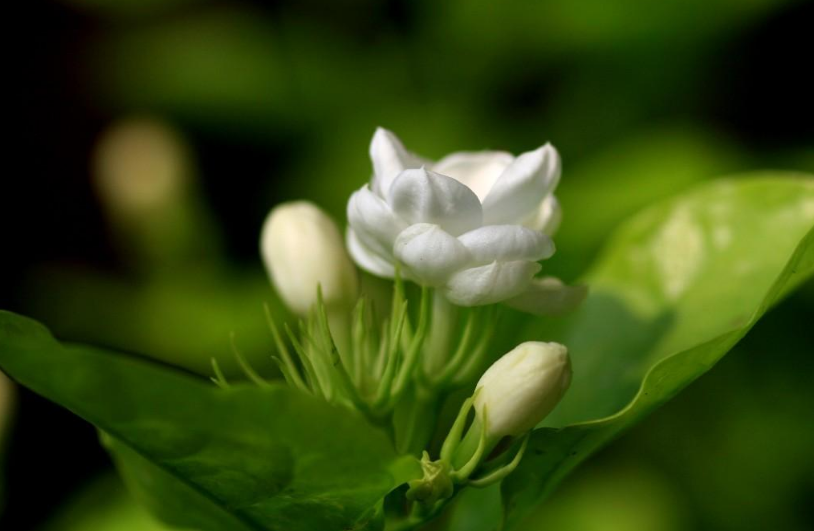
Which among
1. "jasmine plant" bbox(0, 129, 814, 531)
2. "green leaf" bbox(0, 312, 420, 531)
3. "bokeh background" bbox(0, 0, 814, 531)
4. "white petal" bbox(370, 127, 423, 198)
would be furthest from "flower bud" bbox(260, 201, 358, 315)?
"bokeh background" bbox(0, 0, 814, 531)

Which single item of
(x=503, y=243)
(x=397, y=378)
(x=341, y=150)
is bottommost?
(x=341, y=150)

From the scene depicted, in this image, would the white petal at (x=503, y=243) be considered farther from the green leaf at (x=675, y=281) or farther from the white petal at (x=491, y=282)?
the green leaf at (x=675, y=281)

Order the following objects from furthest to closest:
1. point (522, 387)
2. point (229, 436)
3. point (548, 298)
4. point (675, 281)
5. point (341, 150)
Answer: point (341, 150), point (675, 281), point (548, 298), point (522, 387), point (229, 436)

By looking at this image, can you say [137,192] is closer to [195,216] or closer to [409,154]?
[195,216]

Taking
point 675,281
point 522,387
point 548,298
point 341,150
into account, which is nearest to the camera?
point 522,387

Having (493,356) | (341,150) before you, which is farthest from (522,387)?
(341,150)

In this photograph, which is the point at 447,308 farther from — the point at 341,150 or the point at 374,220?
the point at 341,150

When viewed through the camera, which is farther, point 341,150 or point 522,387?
point 341,150
